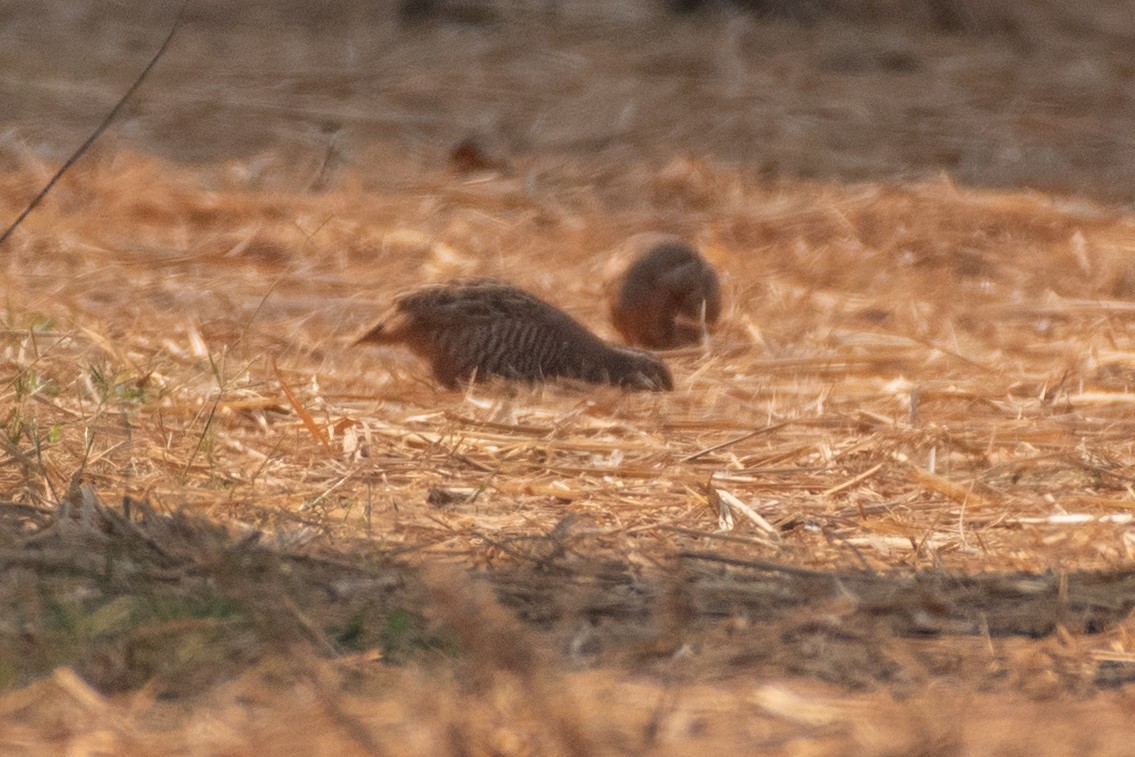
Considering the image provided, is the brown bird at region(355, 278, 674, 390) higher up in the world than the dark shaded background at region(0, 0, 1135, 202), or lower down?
higher up

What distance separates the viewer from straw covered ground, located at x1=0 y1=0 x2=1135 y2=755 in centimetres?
192

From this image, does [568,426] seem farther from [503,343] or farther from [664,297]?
[664,297]

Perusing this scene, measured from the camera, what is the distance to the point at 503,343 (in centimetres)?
357

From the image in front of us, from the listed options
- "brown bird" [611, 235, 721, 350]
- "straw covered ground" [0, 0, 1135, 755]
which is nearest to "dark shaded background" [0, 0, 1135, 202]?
"straw covered ground" [0, 0, 1135, 755]

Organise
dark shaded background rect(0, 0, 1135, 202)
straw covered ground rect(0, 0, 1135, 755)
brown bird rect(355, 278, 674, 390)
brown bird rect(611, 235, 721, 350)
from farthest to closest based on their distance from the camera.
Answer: dark shaded background rect(0, 0, 1135, 202) < brown bird rect(611, 235, 721, 350) < brown bird rect(355, 278, 674, 390) < straw covered ground rect(0, 0, 1135, 755)

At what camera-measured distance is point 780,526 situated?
2680mm

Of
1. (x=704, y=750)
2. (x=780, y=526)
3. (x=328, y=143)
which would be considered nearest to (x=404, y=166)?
(x=328, y=143)

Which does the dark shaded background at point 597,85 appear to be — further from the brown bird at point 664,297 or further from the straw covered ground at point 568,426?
the brown bird at point 664,297

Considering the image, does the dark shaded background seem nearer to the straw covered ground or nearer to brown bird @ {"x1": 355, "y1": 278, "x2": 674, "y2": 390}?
the straw covered ground

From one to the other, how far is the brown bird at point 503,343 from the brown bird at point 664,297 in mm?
473

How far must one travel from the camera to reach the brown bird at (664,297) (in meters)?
4.11

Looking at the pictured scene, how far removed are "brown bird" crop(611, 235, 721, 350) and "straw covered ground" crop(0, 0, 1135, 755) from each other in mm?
106

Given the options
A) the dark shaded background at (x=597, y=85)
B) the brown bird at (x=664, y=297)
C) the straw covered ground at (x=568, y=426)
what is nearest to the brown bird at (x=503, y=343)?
the straw covered ground at (x=568, y=426)

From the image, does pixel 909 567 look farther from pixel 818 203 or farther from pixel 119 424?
pixel 818 203
